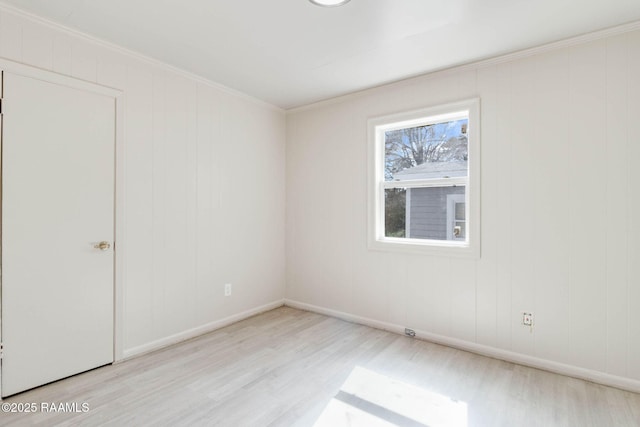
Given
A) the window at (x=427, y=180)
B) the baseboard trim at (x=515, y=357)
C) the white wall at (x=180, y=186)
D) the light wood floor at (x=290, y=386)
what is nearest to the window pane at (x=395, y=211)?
the window at (x=427, y=180)

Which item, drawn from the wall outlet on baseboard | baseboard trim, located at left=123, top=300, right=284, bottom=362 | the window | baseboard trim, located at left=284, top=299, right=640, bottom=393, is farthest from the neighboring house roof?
baseboard trim, located at left=123, top=300, right=284, bottom=362

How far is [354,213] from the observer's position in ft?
11.6

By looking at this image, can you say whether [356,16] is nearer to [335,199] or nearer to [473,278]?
[335,199]

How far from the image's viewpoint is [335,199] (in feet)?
12.1

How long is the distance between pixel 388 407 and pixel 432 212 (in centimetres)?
176

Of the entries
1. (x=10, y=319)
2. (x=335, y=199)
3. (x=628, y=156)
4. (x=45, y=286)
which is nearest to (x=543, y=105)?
(x=628, y=156)

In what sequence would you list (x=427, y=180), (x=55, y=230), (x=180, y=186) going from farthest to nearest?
1. (x=427, y=180)
2. (x=180, y=186)
3. (x=55, y=230)

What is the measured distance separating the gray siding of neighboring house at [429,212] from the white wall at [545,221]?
0.25 metres

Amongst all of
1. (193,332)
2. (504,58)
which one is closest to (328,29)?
(504,58)

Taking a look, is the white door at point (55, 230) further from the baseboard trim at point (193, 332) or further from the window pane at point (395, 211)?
the window pane at point (395, 211)

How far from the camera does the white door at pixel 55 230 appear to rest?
2.08 m

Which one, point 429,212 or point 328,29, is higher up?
point 328,29

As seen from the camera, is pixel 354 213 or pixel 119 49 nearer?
pixel 119 49

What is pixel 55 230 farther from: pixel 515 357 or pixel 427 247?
pixel 515 357
